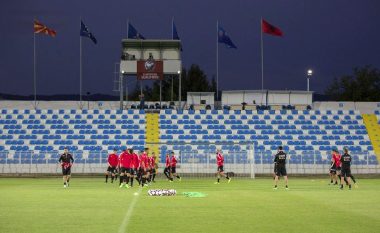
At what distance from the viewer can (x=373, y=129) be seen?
58.1 meters

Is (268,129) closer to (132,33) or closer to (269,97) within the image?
(269,97)

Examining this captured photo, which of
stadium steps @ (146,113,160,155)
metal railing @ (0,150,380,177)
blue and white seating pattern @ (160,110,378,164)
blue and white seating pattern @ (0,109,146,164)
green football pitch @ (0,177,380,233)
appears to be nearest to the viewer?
green football pitch @ (0,177,380,233)

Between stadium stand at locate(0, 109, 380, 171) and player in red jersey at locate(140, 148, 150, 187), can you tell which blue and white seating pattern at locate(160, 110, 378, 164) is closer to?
stadium stand at locate(0, 109, 380, 171)

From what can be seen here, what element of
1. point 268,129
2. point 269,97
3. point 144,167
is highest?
point 269,97

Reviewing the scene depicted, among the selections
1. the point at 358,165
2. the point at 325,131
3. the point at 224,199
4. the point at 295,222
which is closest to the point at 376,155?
the point at 358,165

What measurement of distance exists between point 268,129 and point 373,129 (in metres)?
9.62

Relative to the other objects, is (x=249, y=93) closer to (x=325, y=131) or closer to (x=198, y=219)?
(x=325, y=131)

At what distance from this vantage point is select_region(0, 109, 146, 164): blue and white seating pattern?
176 ft

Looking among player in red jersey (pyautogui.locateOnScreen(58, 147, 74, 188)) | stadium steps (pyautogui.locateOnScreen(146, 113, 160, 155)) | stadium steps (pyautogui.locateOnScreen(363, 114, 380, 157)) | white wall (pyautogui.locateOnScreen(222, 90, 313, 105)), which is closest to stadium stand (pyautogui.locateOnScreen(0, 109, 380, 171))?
stadium steps (pyautogui.locateOnScreen(146, 113, 160, 155))

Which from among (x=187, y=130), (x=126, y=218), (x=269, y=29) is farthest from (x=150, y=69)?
(x=126, y=218)

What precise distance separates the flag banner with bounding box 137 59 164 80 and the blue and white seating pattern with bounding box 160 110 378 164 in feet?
11.3

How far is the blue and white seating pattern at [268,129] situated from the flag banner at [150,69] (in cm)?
345

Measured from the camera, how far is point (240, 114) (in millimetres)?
58906

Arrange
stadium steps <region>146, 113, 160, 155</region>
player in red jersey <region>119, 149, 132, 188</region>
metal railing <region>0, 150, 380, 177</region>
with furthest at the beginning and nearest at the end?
stadium steps <region>146, 113, 160, 155</region> → metal railing <region>0, 150, 380, 177</region> → player in red jersey <region>119, 149, 132, 188</region>
